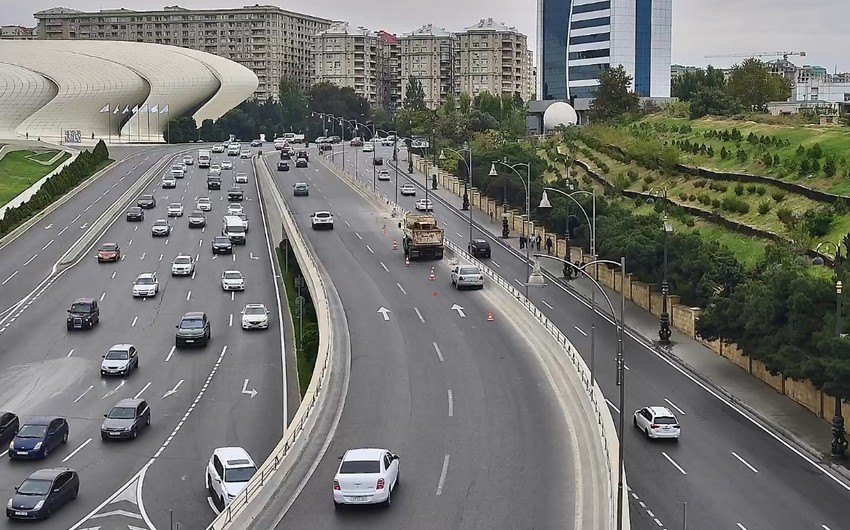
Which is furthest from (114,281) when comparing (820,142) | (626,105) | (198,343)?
(626,105)

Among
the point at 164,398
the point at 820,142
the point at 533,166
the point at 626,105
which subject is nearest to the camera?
the point at 164,398

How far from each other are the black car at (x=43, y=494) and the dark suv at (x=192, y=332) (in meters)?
16.6

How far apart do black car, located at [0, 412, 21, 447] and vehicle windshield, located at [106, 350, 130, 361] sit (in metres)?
6.73

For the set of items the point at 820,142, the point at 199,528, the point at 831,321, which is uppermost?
the point at 820,142

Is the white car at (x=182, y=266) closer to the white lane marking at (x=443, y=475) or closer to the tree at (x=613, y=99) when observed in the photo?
the white lane marking at (x=443, y=475)

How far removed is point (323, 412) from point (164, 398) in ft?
31.8

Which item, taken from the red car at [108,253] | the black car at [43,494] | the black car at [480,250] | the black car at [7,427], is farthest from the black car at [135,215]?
the black car at [43,494]

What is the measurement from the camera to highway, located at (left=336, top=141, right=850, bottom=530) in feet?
91.6

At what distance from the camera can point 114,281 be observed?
5819 cm

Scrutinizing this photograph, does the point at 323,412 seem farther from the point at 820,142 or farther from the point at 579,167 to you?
the point at 579,167

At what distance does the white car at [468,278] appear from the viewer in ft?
168

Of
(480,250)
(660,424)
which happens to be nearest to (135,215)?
(480,250)

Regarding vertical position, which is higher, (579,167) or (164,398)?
(579,167)

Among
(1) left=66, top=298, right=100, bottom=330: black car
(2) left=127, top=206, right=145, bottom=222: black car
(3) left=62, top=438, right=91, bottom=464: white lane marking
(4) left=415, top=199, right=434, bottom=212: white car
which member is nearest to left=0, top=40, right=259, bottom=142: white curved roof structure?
(2) left=127, top=206, right=145, bottom=222: black car
